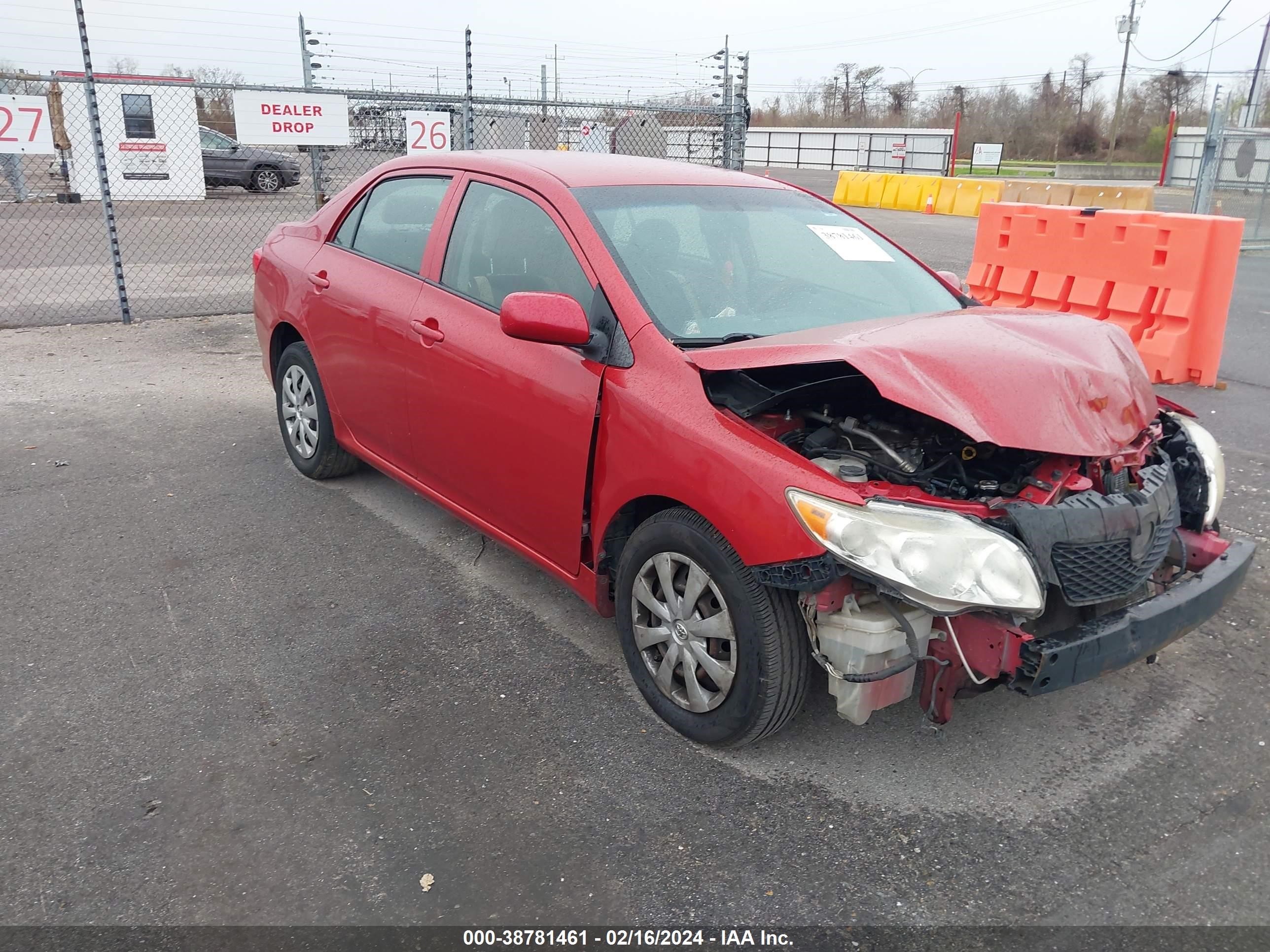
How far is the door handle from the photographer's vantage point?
154 inches

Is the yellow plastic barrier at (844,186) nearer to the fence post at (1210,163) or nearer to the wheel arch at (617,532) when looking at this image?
the fence post at (1210,163)

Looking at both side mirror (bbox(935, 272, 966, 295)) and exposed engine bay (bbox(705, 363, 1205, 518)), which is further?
side mirror (bbox(935, 272, 966, 295))

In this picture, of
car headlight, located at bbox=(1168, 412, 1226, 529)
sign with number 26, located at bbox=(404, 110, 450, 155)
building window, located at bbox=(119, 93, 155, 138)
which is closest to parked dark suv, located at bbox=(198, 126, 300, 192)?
building window, located at bbox=(119, 93, 155, 138)

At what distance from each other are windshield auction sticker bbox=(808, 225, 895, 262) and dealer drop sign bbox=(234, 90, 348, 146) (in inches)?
311

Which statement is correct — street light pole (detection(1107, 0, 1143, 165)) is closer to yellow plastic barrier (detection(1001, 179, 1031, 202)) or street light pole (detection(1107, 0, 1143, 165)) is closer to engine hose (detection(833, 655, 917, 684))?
yellow plastic barrier (detection(1001, 179, 1031, 202))

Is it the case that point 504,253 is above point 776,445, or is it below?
above

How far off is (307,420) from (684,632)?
3.00 m

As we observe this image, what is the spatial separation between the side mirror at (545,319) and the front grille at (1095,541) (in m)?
1.43

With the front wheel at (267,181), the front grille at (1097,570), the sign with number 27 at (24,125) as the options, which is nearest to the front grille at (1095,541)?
the front grille at (1097,570)

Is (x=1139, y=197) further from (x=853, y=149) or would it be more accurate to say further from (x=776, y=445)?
(x=853, y=149)

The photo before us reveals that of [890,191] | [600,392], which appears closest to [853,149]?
[890,191]

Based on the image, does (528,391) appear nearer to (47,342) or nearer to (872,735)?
(872,735)

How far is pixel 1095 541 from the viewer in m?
2.68

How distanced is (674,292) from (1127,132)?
58774 millimetres
